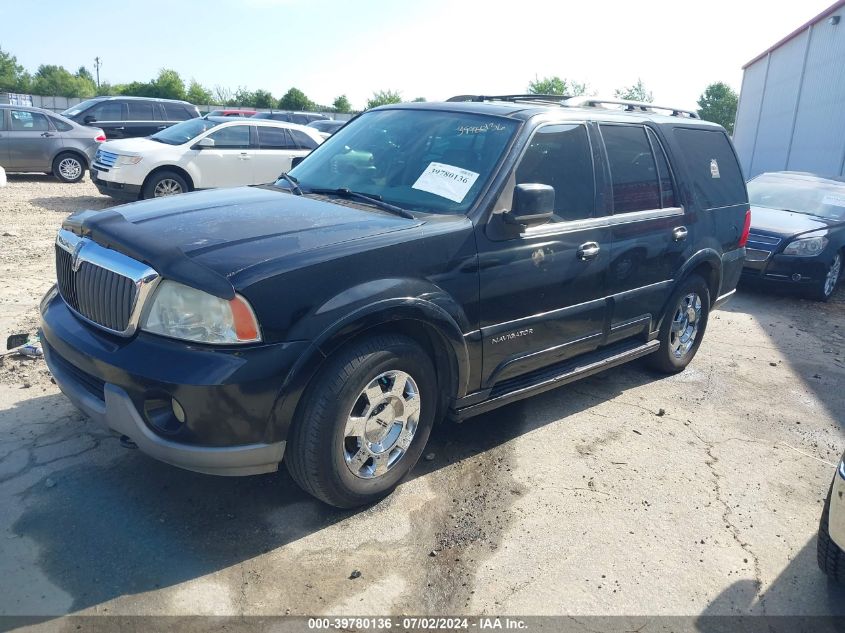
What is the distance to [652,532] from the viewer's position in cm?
340

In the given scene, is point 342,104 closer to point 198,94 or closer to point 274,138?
point 198,94

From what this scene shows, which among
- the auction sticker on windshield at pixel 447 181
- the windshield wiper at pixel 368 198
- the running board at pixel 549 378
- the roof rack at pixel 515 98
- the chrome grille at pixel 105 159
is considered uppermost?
the roof rack at pixel 515 98

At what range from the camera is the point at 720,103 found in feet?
214

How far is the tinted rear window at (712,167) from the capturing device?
17.1 feet

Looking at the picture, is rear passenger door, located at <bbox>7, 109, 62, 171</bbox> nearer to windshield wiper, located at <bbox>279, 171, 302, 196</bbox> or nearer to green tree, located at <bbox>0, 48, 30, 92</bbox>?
windshield wiper, located at <bbox>279, 171, 302, 196</bbox>

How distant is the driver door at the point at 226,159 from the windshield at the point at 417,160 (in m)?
7.77

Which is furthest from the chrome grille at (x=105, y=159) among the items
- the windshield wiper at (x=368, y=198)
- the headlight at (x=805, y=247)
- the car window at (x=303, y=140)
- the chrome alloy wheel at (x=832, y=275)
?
the chrome alloy wheel at (x=832, y=275)

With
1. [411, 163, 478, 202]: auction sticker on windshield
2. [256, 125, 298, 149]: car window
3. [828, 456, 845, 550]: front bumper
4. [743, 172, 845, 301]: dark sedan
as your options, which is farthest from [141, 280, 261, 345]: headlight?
[256, 125, 298, 149]: car window

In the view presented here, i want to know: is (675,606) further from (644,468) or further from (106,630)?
(106,630)

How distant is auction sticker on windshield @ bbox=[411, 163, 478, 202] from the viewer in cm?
372

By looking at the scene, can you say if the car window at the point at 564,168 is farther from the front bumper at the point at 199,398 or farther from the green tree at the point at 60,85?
the green tree at the point at 60,85

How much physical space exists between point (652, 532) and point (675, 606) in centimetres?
53

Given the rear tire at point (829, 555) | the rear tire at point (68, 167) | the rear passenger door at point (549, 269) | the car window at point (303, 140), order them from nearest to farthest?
the rear tire at point (829, 555)
the rear passenger door at point (549, 269)
the car window at point (303, 140)
the rear tire at point (68, 167)

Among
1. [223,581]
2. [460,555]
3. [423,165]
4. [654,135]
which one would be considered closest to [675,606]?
[460,555]
